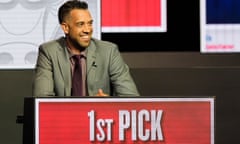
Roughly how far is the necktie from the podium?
0.44 m

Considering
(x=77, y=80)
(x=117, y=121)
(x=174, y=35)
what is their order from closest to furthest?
(x=117, y=121) → (x=77, y=80) → (x=174, y=35)

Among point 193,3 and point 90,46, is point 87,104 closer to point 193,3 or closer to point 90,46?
point 90,46

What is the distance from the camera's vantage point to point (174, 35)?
13.0ft

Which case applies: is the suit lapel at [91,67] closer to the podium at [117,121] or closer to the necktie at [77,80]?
the necktie at [77,80]

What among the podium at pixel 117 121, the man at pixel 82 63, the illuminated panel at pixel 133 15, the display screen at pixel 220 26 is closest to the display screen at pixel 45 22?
the illuminated panel at pixel 133 15

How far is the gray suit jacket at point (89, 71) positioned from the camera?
2492mm

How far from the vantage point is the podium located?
6.75 ft

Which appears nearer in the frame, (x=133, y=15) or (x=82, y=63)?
(x=82, y=63)

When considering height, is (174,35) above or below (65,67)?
above

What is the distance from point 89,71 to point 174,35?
4.96 feet

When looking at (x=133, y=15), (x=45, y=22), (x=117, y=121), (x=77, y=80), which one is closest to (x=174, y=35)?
(x=133, y=15)

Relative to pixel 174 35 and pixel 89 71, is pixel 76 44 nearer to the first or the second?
pixel 89 71

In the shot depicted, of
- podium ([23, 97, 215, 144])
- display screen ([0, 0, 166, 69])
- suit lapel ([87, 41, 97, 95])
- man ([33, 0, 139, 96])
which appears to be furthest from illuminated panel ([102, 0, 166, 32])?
podium ([23, 97, 215, 144])

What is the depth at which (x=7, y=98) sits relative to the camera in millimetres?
4070
